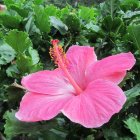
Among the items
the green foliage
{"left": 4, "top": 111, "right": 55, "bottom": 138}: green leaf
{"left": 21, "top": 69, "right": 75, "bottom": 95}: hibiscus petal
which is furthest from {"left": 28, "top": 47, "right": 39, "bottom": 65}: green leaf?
{"left": 4, "top": 111, "right": 55, "bottom": 138}: green leaf

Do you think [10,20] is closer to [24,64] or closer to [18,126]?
[24,64]

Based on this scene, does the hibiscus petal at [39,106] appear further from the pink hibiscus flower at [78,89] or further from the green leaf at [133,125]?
the green leaf at [133,125]

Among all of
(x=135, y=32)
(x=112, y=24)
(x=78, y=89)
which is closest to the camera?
(x=78, y=89)

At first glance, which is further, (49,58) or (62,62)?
(49,58)

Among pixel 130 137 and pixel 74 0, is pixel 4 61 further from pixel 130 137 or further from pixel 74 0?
pixel 74 0

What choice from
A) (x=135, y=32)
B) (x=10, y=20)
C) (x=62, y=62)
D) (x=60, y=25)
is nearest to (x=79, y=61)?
(x=62, y=62)
